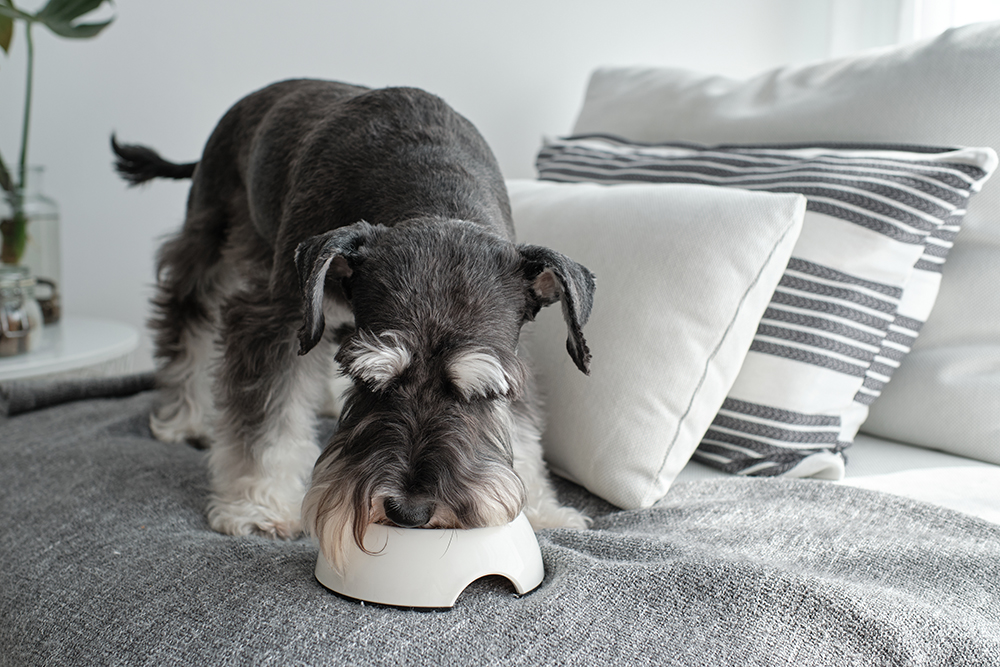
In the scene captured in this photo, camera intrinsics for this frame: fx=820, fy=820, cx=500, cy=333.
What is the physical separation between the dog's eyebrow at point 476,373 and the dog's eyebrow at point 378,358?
0.08m

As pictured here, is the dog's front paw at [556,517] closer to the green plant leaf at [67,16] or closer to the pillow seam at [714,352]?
the pillow seam at [714,352]

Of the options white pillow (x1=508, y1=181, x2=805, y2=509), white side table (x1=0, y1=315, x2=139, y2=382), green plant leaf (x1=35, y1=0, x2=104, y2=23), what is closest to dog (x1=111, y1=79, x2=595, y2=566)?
white pillow (x1=508, y1=181, x2=805, y2=509)

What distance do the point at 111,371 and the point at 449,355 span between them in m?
2.60

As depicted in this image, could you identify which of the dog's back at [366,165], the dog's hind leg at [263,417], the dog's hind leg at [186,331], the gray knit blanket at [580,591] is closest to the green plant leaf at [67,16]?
the dog's hind leg at [186,331]

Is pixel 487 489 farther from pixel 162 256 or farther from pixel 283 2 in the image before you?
pixel 283 2

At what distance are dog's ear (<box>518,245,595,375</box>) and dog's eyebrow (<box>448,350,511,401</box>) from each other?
188 millimetres

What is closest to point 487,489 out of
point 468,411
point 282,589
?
point 468,411

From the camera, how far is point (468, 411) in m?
1.32

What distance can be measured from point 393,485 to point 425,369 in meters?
0.18

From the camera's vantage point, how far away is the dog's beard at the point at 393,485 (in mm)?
1230

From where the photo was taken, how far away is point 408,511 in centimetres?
122

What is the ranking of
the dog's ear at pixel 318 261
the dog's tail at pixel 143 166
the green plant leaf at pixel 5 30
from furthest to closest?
the green plant leaf at pixel 5 30, the dog's tail at pixel 143 166, the dog's ear at pixel 318 261

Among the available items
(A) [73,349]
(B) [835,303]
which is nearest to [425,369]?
(B) [835,303]

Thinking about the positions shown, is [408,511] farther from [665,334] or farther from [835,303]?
[835,303]
